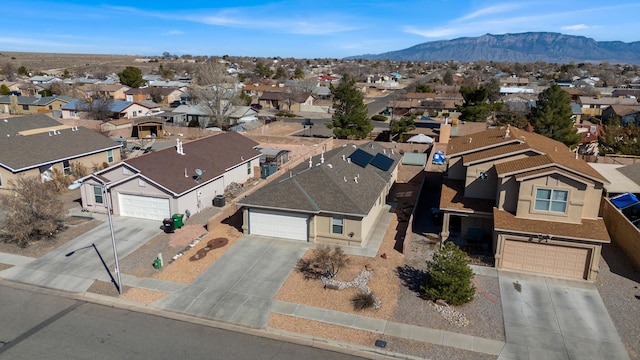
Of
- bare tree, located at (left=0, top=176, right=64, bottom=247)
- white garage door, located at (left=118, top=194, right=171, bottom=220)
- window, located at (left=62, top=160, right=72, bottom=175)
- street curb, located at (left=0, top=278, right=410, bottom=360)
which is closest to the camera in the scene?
street curb, located at (left=0, top=278, right=410, bottom=360)

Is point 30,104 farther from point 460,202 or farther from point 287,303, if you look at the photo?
point 460,202

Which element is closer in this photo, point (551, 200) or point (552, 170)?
point (552, 170)

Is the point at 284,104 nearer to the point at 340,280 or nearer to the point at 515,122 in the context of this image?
the point at 515,122

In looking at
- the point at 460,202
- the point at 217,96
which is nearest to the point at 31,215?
the point at 460,202

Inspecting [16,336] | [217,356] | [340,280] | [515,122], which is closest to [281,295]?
[340,280]

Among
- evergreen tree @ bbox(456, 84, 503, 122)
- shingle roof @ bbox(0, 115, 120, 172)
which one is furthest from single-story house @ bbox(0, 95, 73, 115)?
evergreen tree @ bbox(456, 84, 503, 122)

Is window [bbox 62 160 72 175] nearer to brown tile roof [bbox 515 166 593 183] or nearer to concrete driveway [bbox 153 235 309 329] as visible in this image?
concrete driveway [bbox 153 235 309 329]

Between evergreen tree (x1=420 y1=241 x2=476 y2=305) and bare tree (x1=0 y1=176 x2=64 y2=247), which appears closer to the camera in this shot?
evergreen tree (x1=420 y1=241 x2=476 y2=305)
